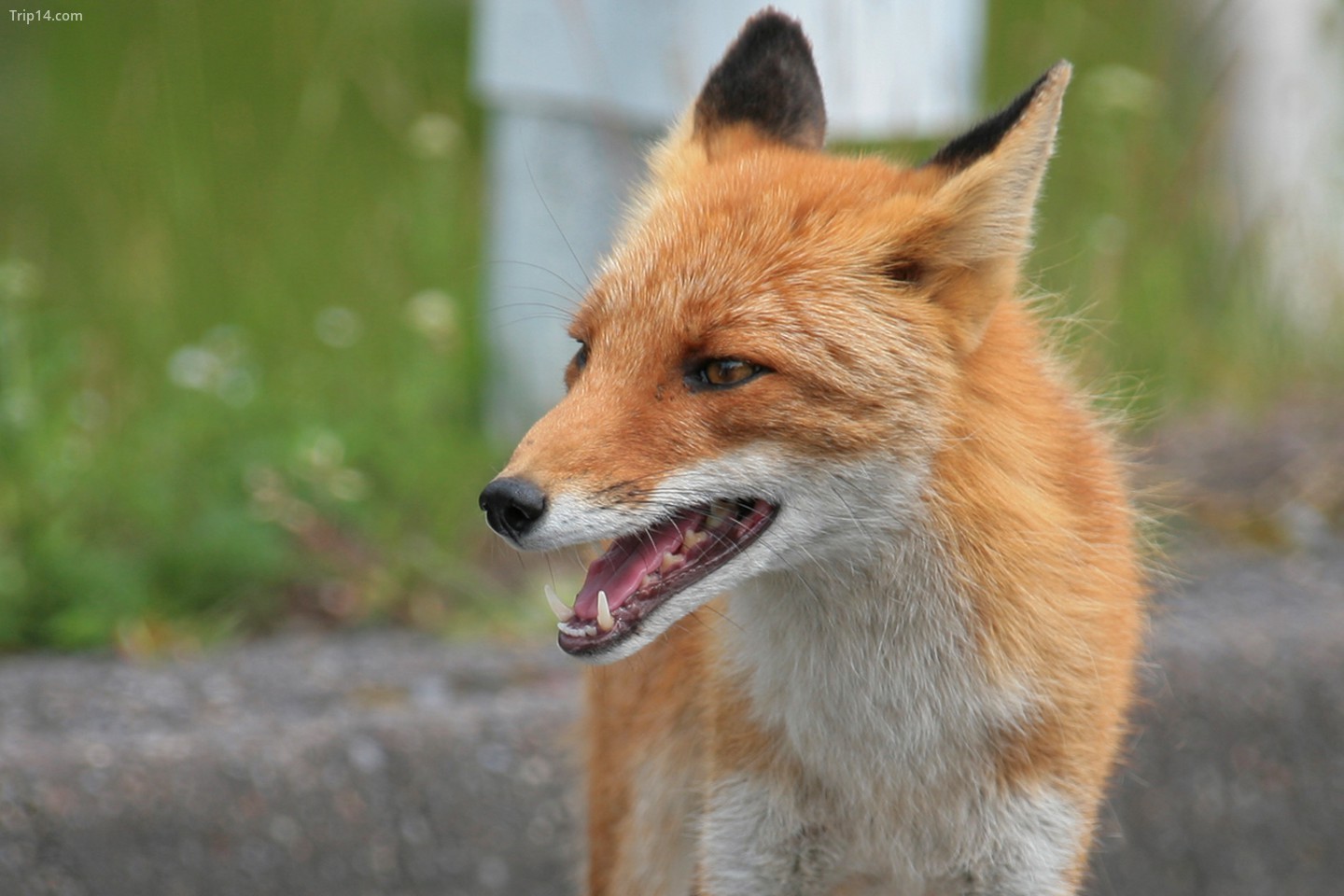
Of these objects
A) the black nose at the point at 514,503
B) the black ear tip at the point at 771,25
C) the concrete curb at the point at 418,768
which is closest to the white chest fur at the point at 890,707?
the black nose at the point at 514,503

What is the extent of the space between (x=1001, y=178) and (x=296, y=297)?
516 centimetres

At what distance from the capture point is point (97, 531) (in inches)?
204

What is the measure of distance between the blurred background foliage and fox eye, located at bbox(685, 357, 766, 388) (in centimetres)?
122

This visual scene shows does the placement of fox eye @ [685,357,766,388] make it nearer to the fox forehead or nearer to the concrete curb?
the fox forehead

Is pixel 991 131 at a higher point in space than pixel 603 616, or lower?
higher

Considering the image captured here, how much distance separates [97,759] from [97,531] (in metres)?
1.66

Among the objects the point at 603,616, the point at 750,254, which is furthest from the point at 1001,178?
the point at 603,616

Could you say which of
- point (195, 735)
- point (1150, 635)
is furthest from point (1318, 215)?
point (195, 735)

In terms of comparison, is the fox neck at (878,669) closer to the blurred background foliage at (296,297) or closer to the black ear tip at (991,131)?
the black ear tip at (991,131)

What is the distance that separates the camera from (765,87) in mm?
3520

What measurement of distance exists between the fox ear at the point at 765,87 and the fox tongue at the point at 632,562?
110 cm

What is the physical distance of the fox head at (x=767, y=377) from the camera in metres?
2.62

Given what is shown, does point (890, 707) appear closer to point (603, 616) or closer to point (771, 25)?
point (603, 616)

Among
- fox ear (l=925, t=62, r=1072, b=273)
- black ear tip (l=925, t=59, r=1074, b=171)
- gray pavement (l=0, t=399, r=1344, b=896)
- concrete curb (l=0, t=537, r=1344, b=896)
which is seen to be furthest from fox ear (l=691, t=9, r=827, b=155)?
gray pavement (l=0, t=399, r=1344, b=896)
